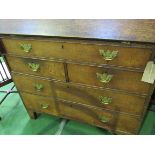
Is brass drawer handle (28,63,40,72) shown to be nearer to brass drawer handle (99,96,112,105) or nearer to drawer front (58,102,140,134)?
drawer front (58,102,140,134)

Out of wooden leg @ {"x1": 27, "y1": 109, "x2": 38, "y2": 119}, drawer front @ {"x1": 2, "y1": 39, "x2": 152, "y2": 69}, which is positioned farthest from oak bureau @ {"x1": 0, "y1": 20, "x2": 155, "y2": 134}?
wooden leg @ {"x1": 27, "y1": 109, "x2": 38, "y2": 119}

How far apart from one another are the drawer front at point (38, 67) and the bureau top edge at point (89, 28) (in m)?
0.23

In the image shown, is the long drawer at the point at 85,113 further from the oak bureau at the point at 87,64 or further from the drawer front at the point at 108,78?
the drawer front at the point at 108,78

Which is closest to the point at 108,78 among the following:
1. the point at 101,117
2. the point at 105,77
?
the point at 105,77

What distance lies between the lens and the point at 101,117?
57.4 inches

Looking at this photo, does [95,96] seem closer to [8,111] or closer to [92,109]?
[92,109]

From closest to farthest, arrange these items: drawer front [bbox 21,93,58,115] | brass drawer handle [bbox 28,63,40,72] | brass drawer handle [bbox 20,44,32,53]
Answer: brass drawer handle [bbox 20,44,32,53] → brass drawer handle [bbox 28,63,40,72] → drawer front [bbox 21,93,58,115]

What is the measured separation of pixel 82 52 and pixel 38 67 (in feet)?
1.36

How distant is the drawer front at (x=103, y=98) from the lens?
1.22 meters

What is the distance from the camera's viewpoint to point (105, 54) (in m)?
1.03

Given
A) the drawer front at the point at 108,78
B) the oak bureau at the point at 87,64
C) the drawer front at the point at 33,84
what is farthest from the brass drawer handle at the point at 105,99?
the drawer front at the point at 33,84

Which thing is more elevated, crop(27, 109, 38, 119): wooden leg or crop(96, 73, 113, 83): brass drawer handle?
crop(96, 73, 113, 83): brass drawer handle

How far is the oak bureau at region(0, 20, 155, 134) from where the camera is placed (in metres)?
1.00

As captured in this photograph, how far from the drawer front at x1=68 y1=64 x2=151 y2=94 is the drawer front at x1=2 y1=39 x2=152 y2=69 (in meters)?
0.07
